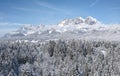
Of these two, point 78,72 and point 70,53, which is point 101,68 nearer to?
point 78,72

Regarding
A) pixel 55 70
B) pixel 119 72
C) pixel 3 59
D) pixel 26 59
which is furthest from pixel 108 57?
pixel 3 59

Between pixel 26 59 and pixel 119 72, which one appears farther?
pixel 26 59

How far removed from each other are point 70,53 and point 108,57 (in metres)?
32.1

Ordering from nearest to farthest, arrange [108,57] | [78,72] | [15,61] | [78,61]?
[78,72] → [15,61] → [78,61] → [108,57]

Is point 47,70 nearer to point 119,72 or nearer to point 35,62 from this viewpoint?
point 35,62

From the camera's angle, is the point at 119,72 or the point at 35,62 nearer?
the point at 119,72

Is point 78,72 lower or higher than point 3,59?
lower

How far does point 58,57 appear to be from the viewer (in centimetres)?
17562

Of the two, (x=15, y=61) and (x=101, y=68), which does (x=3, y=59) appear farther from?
(x=101, y=68)

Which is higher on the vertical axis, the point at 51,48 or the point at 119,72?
the point at 51,48

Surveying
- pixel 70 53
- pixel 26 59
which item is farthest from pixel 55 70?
pixel 70 53

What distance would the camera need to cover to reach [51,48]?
19575 cm

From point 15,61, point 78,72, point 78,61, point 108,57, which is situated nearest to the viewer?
point 78,72

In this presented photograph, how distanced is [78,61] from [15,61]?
161 feet
